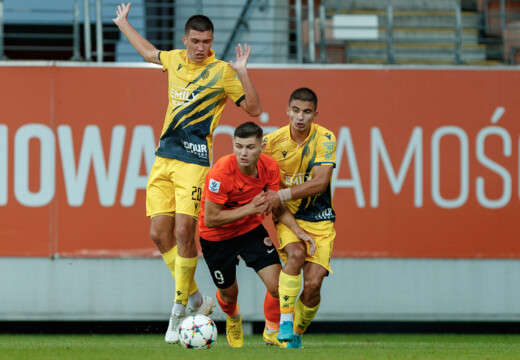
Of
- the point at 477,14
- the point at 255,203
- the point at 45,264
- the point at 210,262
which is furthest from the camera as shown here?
the point at 477,14

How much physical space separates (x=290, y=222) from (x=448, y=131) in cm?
437

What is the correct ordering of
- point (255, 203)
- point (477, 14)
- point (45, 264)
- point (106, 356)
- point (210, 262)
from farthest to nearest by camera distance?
point (477, 14), point (45, 264), point (210, 262), point (255, 203), point (106, 356)

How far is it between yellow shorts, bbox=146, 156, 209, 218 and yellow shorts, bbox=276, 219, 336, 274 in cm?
82

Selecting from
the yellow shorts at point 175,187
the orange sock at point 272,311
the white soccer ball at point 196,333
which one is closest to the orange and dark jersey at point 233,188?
the yellow shorts at point 175,187

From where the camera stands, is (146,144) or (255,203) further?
(146,144)

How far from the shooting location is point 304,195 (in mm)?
8047

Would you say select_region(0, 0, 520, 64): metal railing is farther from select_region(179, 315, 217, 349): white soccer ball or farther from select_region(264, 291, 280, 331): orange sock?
select_region(179, 315, 217, 349): white soccer ball

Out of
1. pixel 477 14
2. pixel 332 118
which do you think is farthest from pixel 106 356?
pixel 477 14

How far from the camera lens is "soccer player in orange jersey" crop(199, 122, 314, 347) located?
25.6 ft

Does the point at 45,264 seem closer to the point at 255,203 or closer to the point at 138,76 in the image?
the point at 138,76

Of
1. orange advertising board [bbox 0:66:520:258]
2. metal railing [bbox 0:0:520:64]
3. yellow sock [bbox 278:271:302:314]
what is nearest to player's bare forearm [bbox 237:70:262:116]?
yellow sock [bbox 278:271:302:314]

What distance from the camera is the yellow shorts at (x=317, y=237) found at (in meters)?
8.29

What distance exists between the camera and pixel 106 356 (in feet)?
21.9

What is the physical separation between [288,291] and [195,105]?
5.96 feet
